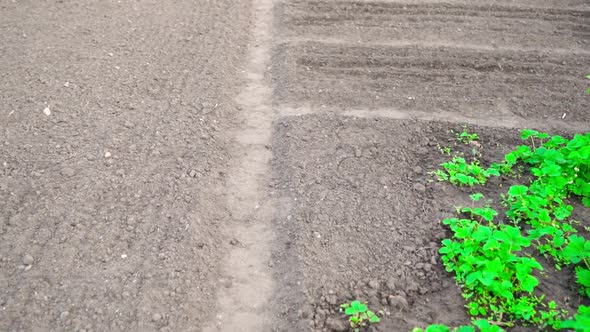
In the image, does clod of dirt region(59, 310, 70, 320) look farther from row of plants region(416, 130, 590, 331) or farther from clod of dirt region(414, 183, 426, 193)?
clod of dirt region(414, 183, 426, 193)

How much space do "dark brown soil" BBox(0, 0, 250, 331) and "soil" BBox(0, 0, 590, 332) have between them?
0.02 m

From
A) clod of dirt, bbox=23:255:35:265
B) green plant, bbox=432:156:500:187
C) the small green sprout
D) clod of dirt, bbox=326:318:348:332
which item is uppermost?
the small green sprout

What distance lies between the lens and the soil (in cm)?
333

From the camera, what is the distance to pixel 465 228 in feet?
11.8

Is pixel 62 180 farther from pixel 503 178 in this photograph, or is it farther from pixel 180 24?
pixel 503 178

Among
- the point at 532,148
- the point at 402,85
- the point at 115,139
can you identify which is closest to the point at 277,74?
the point at 402,85

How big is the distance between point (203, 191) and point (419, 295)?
194 centimetres

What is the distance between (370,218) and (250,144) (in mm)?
1503

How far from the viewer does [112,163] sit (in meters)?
4.30

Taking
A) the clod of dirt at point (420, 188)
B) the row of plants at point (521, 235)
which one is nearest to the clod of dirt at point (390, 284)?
the row of plants at point (521, 235)

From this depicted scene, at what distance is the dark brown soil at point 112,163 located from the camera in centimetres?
326

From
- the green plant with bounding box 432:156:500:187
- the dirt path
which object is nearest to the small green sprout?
the green plant with bounding box 432:156:500:187

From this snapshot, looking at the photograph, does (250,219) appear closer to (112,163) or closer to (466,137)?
(112,163)

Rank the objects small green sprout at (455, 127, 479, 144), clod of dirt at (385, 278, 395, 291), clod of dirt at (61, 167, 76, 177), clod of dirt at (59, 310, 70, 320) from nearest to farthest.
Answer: clod of dirt at (59, 310, 70, 320)
clod of dirt at (385, 278, 395, 291)
clod of dirt at (61, 167, 76, 177)
small green sprout at (455, 127, 479, 144)
